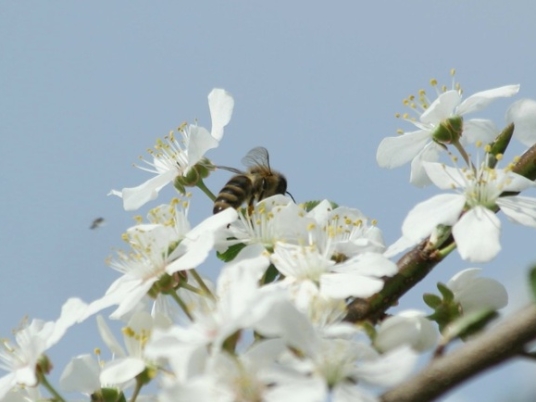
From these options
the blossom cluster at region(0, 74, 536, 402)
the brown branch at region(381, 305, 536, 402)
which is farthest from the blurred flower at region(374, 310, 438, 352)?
the brown branch at region(381, 305, 536, 402)

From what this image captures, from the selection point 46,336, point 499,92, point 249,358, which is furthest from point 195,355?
point 499,92

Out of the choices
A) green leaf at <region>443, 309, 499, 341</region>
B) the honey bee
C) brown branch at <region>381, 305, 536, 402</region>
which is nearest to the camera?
brown branch at <region>381, 305, 536, 402</region>

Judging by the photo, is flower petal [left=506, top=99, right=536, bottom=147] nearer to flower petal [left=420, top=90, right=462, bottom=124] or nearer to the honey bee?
flower petal [left=420, top=90, right=462, bottom=124]

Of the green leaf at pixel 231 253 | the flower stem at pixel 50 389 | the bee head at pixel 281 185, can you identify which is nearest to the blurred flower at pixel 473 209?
the green leaf at pixel 231 253

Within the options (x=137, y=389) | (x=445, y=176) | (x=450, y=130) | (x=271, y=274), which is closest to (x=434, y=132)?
(x=450, y=130)

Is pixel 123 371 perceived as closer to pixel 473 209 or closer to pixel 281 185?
pixel 473 209

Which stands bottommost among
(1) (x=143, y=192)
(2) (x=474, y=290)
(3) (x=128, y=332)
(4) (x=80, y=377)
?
(2) (x=474, y=290)
